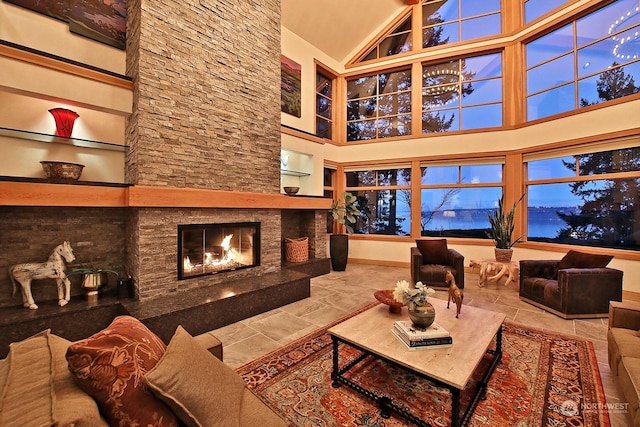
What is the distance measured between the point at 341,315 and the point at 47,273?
10.5ft

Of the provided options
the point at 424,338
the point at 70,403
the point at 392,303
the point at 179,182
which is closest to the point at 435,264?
the point at 392,303

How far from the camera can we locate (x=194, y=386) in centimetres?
107

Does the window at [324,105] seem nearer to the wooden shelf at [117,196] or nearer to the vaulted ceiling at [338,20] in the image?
the vaulted ceiling at [338,20]

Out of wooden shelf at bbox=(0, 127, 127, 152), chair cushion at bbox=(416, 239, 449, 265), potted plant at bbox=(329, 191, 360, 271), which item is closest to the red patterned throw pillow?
wooden shelf at bbox=(0, 127, 127, 152)

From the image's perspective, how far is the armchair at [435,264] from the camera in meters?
4.38

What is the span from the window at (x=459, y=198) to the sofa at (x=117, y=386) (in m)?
5.73

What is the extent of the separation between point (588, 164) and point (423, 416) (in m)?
5.22

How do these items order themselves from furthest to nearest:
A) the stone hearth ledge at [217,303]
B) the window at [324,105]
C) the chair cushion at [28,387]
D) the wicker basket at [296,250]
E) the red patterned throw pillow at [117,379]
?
the window at [324,105] < the wicker basket at [296,250] < the stone hearth ledge at [217,303] < the red patterned throw pillow at [117,379] < the chair cushion at [28,387]

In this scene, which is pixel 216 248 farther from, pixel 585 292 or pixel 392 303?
pixel 585 292

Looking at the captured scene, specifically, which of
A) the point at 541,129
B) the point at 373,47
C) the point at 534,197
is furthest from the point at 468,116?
the point at 373,47

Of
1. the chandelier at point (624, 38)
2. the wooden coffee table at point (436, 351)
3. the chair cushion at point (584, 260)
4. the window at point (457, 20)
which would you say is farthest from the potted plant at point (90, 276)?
the chandelier at point (624, 38)

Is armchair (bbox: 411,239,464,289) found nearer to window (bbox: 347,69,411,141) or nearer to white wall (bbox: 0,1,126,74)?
window (bbox: 347,69,411,141)

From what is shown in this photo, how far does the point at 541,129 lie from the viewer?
5023mm

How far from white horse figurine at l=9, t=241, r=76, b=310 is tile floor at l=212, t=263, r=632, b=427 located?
1.65m
